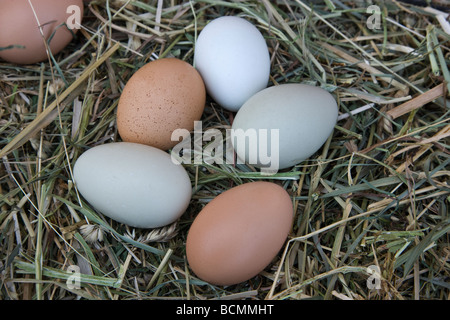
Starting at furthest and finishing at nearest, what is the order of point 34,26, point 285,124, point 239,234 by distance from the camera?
point 34,26, point 285,124, point 239,234

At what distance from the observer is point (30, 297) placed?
1.10m

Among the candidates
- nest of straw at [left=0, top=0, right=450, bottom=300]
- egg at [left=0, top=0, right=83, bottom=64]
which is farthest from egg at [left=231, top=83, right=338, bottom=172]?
egg at [left=0, top=0, right=83, bottom=64]

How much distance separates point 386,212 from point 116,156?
0.81 meters

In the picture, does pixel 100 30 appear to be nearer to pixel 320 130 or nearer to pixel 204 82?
pixel 204 82

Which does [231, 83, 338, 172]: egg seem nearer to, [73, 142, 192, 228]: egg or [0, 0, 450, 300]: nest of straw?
[0, 0, 450, 300]: nest of straw

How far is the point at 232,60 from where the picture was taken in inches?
48.4

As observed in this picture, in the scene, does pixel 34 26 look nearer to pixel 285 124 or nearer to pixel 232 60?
pixel 232 60

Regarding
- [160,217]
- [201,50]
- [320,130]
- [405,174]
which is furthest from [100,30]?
[405,174]

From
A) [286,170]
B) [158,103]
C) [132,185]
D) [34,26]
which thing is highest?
[34,26]

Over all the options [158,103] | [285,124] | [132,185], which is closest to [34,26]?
[158,103]

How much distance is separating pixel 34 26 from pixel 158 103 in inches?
19.4

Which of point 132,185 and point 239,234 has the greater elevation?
point 132,185

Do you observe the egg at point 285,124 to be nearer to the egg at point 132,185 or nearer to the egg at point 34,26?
the egg at point 132,185

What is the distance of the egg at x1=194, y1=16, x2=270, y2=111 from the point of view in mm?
1234
